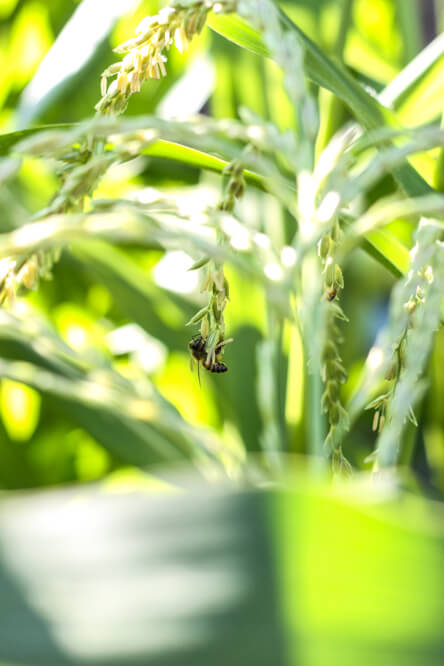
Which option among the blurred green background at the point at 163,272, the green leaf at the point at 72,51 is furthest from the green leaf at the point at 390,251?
the green leaf at the point at 72,51

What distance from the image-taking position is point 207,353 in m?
0.27

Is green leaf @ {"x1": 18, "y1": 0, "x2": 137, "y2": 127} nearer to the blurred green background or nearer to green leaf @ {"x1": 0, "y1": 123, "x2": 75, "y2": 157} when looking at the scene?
the blurred green background

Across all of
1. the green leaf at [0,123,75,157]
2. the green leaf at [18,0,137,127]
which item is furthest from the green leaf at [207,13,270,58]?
the green leaf at [18,0,137,127]

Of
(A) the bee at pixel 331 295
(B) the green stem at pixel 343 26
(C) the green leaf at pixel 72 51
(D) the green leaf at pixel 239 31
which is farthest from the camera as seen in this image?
(C) the green leaf at pixel 72 51

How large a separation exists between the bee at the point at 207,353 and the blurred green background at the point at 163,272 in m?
0.10

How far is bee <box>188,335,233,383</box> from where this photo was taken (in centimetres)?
27

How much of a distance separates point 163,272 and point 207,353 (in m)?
0.44

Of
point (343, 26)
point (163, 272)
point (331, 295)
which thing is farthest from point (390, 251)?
point (163, 272)

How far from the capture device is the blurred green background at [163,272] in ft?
1.78

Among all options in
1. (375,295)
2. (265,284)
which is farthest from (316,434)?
(375,295)

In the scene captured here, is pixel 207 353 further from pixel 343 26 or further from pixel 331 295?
pixel 343 26

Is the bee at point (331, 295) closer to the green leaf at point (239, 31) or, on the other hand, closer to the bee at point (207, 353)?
the bee at point (207, 353)

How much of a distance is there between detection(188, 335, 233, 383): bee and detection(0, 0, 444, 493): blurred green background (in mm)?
98

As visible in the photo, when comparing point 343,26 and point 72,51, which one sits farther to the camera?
point 72,51
